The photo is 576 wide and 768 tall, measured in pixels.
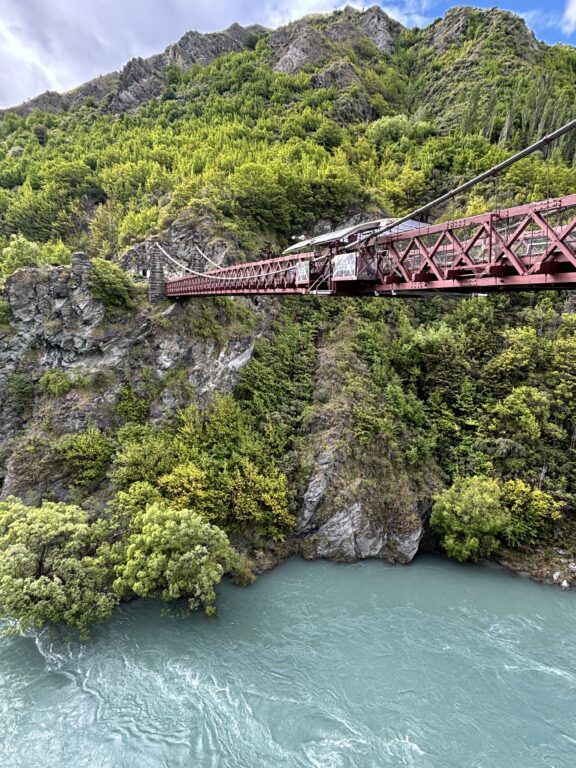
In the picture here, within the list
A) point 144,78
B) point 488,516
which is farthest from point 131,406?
point 144,78


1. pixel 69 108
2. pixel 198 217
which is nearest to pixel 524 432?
pixel 198 217

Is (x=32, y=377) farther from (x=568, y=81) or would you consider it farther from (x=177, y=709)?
(x=568, y=81)

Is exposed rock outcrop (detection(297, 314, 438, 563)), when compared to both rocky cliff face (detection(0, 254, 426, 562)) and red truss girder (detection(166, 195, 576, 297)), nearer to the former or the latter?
rocky cliff face (detection(0, 254, 426, 562))

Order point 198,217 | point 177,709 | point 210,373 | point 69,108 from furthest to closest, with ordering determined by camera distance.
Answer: point 69,108 < point 198,217 < point 210,373 < point 177,709

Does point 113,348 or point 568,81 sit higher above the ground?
point 568,81

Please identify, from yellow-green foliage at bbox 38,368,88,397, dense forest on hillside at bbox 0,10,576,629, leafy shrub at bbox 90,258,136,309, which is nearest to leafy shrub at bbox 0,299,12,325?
dense forest on hillside at bbox 0,10,576,629

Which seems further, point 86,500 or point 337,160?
point 337,160
